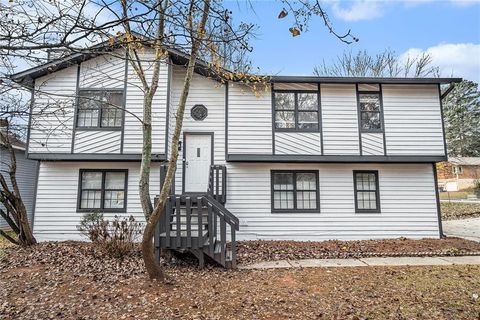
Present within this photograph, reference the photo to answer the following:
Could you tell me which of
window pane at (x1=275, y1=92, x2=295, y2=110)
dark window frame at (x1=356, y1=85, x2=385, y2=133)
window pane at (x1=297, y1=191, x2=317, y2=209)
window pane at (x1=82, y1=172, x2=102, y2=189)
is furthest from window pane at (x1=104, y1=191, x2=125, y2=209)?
dark window frame at (x1=356, y1=85, x2=385, y2=133)

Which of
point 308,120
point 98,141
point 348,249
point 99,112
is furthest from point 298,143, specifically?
point 99,112

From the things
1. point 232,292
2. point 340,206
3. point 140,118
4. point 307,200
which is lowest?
point 232,292

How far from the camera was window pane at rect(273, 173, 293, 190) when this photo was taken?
10.0 meters

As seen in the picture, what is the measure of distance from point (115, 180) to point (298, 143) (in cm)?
614

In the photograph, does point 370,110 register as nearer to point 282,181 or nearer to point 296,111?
point 296,111

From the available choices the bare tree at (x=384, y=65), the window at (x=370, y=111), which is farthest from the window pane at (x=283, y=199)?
the bare tree at (x=384, y=65)

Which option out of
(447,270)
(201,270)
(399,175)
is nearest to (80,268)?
(201,270)

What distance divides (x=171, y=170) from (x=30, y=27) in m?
2.90

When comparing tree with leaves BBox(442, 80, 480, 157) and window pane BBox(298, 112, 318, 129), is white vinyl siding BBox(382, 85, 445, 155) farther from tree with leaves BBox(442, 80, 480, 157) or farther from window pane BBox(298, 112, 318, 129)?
tree with leaves BBox(442, 80, 480, 157)

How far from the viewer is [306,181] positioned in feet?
33.0

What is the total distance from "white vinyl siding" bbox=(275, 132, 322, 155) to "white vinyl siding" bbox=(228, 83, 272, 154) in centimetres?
33

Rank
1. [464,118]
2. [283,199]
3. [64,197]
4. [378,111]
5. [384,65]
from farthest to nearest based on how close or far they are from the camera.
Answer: [464,118], [384,65], [378,111], [283,199], [64,197]

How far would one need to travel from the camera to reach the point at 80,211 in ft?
31.2

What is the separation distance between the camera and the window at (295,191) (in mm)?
9906
